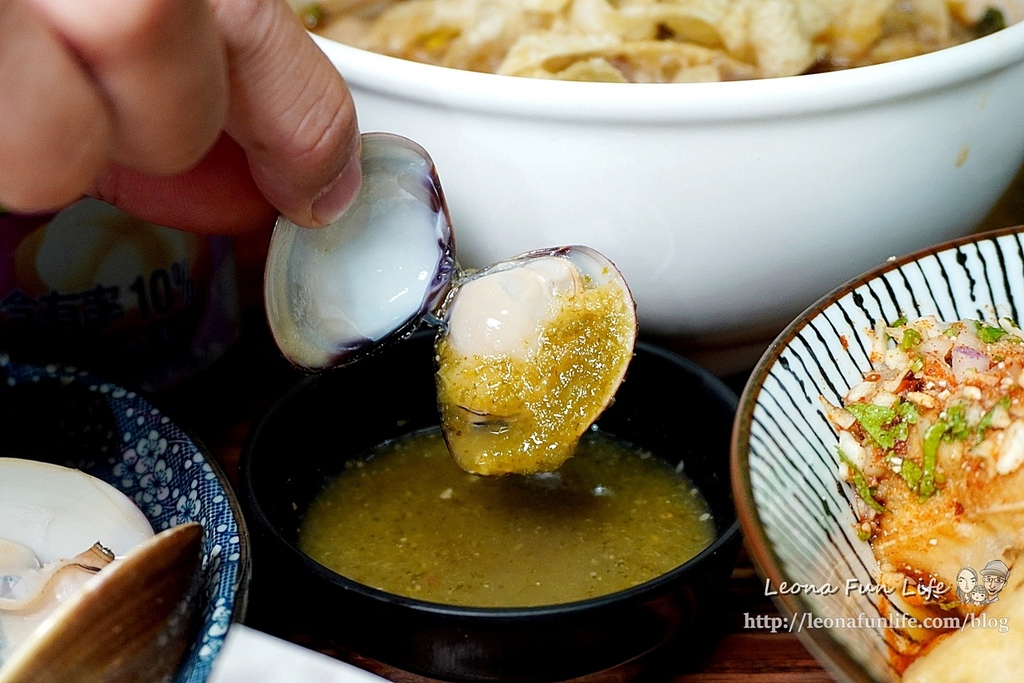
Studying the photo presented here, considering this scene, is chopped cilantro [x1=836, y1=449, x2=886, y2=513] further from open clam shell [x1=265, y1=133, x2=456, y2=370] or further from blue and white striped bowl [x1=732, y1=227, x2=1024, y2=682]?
open clam shell [x1=265, y1=133, x2=456, y2=370]

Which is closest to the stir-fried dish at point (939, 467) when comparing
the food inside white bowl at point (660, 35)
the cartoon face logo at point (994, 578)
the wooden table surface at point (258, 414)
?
the cartoon face logo at point (994, 578)

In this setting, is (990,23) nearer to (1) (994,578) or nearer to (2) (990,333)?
(2) (990,333)

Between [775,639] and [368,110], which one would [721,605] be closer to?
[775,639]

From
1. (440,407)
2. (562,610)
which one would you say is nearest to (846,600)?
(562,610)

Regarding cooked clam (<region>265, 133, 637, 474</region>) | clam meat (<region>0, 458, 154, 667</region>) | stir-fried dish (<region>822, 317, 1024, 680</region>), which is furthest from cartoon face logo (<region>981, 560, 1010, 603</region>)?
clam meat (<region>0, 458, 154, 667</region>)

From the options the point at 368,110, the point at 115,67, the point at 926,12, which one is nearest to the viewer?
the point at 115,67
